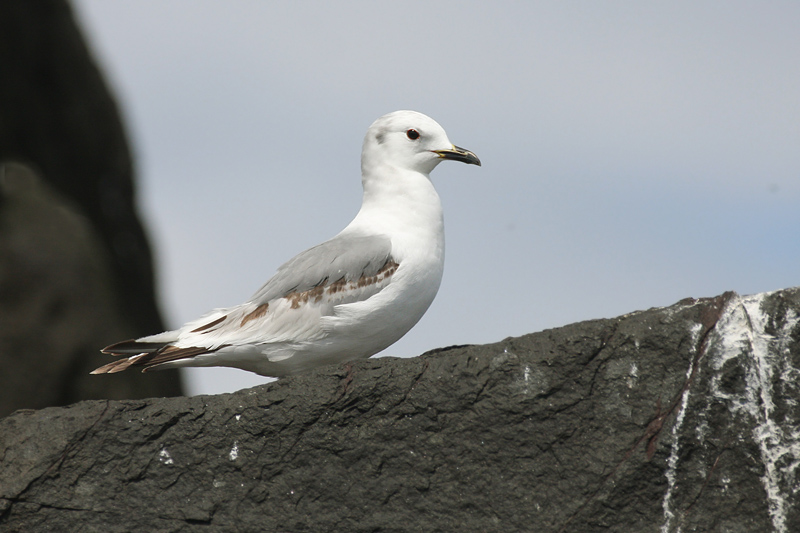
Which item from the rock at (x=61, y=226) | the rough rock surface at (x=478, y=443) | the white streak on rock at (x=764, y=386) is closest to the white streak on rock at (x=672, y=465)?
the rough rock surface at (x=478, y=443)

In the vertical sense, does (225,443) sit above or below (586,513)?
above

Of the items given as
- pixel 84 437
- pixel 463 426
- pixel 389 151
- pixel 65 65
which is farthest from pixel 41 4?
pixel 463 426

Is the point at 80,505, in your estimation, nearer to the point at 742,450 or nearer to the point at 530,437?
the point at 530,437

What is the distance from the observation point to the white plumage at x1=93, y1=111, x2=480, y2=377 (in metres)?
5.75

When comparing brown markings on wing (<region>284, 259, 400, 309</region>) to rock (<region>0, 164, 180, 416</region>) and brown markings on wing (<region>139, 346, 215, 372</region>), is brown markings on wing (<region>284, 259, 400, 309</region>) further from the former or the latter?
rock (<region>0, 164, 180, 416</region>)

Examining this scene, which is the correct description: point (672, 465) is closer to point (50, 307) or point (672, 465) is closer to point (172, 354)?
point (172, 354)

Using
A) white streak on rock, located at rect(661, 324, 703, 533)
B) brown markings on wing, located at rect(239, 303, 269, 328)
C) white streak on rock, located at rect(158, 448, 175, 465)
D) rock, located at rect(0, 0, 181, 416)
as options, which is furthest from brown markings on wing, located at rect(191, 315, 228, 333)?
rock, located at rect(0, 0, 181, 416)

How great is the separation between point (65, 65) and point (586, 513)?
43.3 ft

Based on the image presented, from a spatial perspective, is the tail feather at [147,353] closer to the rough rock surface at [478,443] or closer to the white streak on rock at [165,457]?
the rough rock surface at [478,443]

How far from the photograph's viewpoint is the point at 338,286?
5.89 m

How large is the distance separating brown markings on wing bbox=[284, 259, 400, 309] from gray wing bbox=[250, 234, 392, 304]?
21 mm

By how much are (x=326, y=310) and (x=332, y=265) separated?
0.32m

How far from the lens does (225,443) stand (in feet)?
16.6

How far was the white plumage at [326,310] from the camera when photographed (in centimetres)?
575
